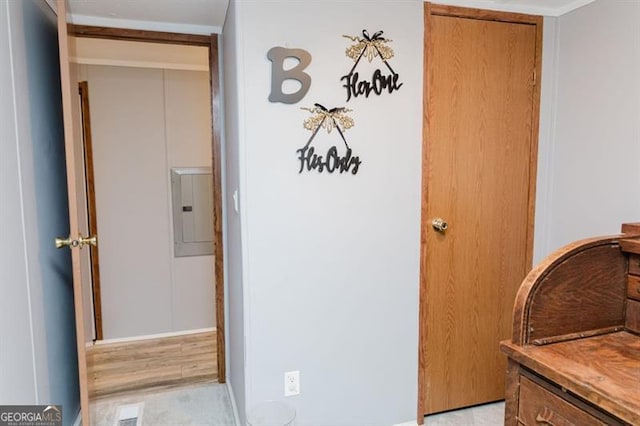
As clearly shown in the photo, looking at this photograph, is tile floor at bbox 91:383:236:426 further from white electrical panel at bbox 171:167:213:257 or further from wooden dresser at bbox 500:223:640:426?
wooden dresser at bbox 500:223:640:426

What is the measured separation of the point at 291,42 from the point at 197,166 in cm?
193

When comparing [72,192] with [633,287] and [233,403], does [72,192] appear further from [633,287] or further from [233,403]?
[633,287]

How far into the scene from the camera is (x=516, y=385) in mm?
1261

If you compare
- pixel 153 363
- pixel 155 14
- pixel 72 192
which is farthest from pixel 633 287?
pixel 153 363

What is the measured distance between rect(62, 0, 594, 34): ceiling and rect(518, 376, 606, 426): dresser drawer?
1.83 metres

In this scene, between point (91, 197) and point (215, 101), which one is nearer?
point (215, 101)

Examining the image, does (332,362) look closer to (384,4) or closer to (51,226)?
(51,226)

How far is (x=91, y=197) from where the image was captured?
328 centimetres

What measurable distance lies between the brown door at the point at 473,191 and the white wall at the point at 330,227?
A: 130 millimetres

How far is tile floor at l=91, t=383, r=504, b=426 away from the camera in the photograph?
7.69 ft

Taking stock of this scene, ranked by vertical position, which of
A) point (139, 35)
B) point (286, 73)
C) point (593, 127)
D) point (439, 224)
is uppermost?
point (139, 35)

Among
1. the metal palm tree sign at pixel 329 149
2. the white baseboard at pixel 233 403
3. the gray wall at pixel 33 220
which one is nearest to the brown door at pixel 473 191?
the metal palm tree sign at pixel 329 149

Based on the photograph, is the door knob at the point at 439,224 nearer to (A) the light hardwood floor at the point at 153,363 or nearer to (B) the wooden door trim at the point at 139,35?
(B) the wooden door trim at the point at 139,35

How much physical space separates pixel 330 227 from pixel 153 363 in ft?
6.53
